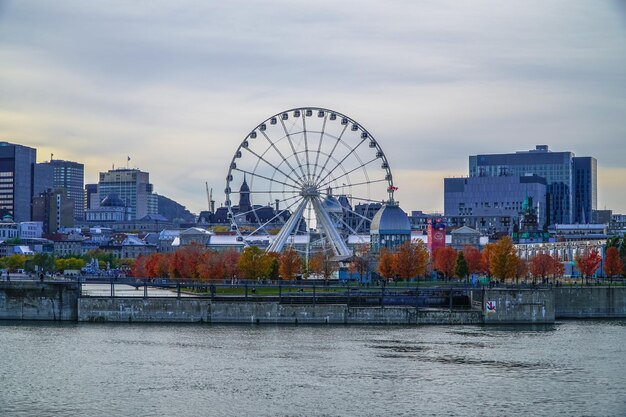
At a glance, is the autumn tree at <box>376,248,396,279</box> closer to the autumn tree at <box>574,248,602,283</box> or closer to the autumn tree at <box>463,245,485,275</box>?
the autumn tree at <box>463,245,485,275</box>

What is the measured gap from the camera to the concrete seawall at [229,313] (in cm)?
9575

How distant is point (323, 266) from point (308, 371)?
71244 millimetres

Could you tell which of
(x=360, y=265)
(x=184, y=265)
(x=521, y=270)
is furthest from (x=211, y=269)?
(x=521, y=270)

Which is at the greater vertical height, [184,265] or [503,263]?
[503,263]

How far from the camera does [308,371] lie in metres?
68.7

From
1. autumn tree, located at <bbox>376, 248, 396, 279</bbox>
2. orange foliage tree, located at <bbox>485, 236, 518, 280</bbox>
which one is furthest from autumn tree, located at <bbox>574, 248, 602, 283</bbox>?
autumn tree, located at <bbox>376, 248, 396, 279</bbox>

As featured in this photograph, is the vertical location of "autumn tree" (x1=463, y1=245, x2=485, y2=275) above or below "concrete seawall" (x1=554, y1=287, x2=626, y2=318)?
above

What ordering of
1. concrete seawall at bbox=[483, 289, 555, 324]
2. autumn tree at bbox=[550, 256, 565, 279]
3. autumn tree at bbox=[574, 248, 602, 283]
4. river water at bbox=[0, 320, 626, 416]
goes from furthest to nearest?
autumn tree at bbox=[550, 256, 565, 279], autumn tree at bbox=[574, 248, 602, 283], concrete seawall at bbox=[483, 289, 555, 324], river water at bbox=[0, 320, 626, 416]

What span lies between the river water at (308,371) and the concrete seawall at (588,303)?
11766 mm

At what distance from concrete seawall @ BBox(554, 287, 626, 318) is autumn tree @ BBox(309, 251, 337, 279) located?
3356 cm

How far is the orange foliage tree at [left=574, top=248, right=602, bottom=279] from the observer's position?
443 feet

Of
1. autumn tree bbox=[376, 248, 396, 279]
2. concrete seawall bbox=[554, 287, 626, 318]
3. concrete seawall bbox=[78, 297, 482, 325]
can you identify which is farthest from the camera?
autumn tree bbox=[376, 248, 396, 279]

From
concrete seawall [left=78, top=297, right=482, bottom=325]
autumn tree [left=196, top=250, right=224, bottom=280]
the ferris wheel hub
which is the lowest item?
concrete seawall [left=78, top=297, right=482, bottom=325]

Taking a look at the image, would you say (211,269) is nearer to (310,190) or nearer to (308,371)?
Result: (310,190)
